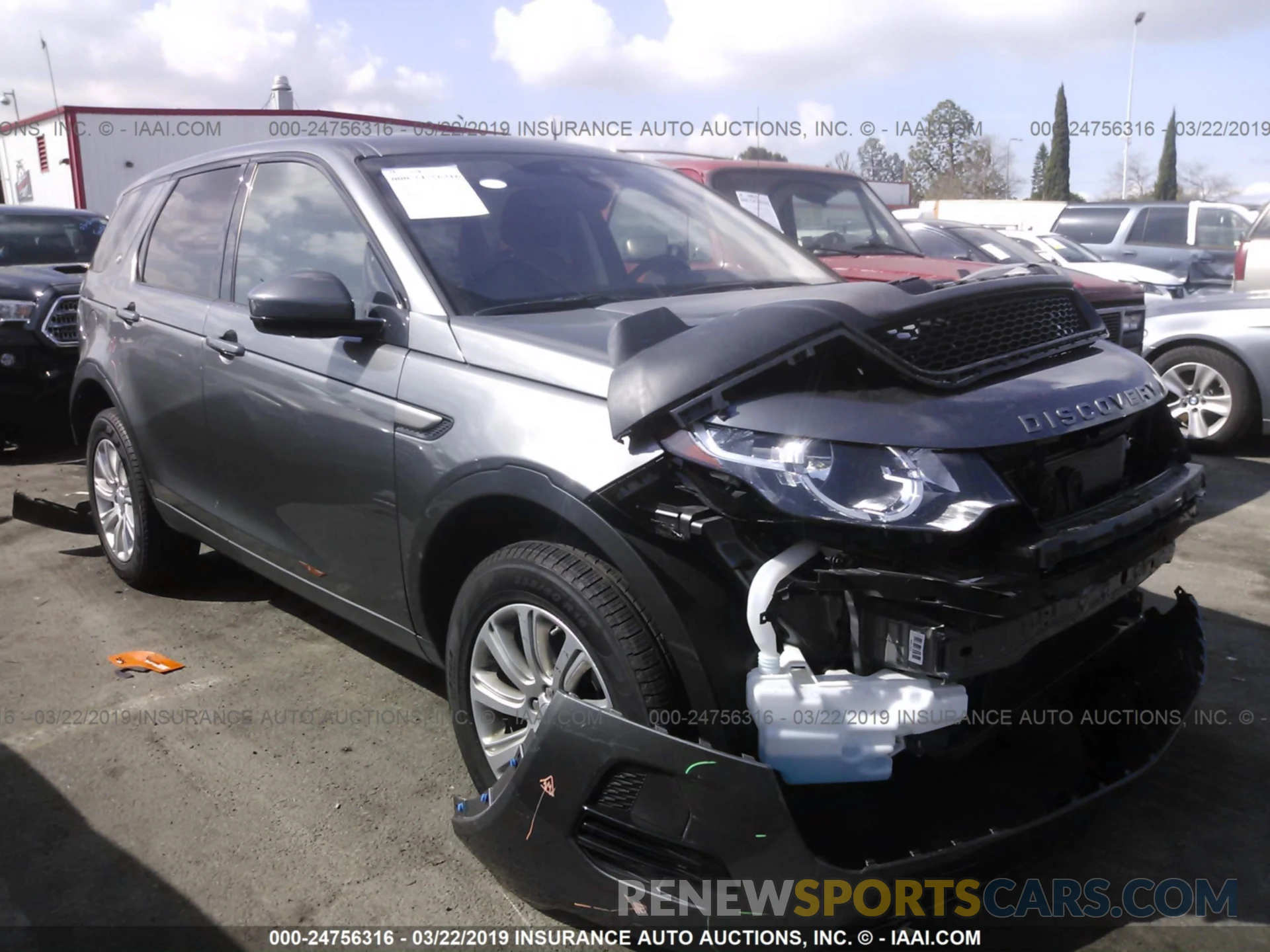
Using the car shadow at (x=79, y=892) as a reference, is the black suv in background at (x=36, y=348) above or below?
above

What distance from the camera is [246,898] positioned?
2590mm

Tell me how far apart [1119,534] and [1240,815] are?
3.82ft

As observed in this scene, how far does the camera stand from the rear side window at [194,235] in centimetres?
390

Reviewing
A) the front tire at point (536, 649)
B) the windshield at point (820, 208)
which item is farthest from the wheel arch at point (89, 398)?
the windshield at point (820, 208)

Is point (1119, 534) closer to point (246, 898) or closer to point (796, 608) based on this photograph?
point (796, 608)

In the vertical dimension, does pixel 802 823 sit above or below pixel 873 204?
below

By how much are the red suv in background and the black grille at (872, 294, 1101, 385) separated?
3.65m

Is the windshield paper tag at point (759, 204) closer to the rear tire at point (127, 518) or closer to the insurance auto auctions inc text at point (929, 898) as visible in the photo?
the rear tire at point (127, 518)

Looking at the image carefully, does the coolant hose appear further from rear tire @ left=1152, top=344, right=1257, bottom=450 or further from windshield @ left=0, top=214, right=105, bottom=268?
windshield @ left=0, top=214, right=105, bottom=268

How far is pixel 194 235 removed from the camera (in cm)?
411

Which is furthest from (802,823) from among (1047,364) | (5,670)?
(5,670)

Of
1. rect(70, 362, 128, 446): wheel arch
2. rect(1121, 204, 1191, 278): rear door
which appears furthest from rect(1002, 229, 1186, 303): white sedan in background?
rect(70, 362, 128, 446): wheel arch

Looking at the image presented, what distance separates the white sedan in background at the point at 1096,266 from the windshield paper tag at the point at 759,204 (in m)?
4.81

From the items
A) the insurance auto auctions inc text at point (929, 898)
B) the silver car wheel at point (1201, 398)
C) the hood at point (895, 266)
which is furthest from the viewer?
the silver car wheel at point (1201, 398)
